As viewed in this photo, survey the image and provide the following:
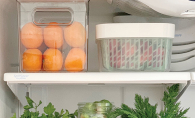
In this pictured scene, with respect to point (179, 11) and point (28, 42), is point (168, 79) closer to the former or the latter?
point (179, 11)

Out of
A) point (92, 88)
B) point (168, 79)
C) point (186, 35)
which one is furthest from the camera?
point (92, 88)

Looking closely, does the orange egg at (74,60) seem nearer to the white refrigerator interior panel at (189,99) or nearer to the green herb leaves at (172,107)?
the green herb leaves at (172,107)

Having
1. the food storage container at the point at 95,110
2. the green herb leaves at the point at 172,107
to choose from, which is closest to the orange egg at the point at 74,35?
the food storage container at the point at 95,110

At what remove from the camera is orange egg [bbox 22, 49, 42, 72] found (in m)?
0.74

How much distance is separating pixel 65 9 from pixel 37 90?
0.40 metres

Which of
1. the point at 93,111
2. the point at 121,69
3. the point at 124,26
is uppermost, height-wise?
the point at 124,26

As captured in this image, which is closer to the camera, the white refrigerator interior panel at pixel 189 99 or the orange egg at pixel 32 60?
the orange egg at pixel 32 60

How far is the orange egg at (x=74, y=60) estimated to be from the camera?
28.9 inches

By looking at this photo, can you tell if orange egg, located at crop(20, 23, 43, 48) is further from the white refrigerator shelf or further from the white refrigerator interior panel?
the white refrigerator interior panel

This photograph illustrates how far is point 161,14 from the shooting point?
804 mm

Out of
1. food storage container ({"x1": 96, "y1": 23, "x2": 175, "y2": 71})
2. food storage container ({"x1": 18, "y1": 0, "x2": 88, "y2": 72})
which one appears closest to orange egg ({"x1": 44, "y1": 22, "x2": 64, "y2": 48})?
food storage container ({"x1": 18, "y1": 0, "x2": 88, "y2": 72})

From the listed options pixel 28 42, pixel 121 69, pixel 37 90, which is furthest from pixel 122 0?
pixel 37 90

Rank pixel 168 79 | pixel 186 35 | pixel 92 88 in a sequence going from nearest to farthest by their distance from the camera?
1. pixel 168 79
2. pixel 186 35
3. pixel 92 88

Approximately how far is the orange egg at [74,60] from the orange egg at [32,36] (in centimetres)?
10
